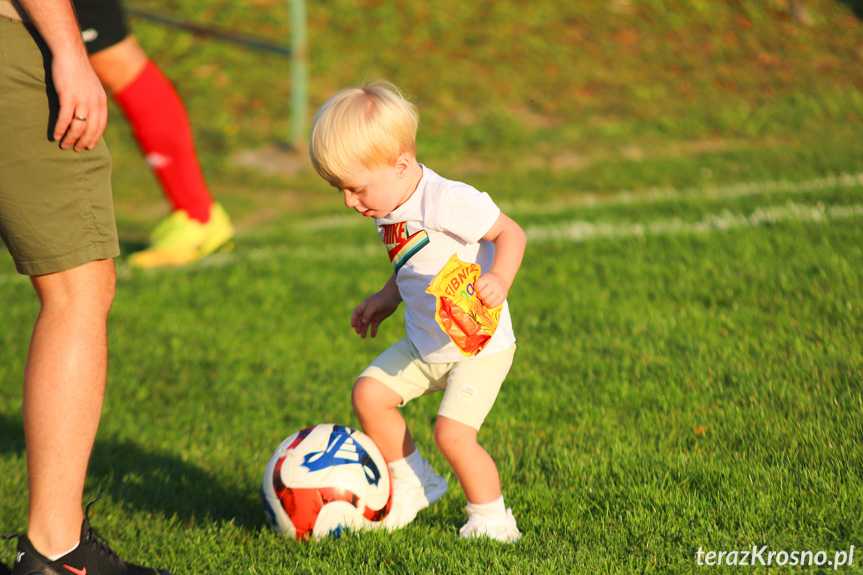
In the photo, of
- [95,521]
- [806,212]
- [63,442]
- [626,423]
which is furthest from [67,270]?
[806,212]

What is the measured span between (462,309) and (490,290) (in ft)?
0.37

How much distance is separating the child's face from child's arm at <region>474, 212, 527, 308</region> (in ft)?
1.10

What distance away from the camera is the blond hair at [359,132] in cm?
261

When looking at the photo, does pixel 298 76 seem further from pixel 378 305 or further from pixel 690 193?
pixel 378 305

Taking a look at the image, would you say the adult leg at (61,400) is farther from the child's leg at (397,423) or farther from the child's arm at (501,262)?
the child's arm at (501,262)

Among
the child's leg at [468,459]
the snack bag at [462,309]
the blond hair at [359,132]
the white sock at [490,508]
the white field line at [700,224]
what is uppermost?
the blond hair at [359,132]

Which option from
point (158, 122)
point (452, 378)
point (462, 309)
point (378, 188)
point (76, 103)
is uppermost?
point (76, 103)

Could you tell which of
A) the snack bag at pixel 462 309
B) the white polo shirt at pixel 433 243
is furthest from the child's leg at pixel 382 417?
the snack bag at pixel 462 309

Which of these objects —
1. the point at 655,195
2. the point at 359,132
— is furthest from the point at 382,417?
the point at 655,195

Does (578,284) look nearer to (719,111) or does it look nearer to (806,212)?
(806,212)

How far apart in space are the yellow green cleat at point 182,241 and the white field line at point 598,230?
12 cm

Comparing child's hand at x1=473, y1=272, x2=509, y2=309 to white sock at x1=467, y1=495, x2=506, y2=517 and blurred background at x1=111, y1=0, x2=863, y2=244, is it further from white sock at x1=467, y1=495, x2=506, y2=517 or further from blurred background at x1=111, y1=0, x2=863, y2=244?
blurred background at x1=111, y1=0, x2=863, y2=244

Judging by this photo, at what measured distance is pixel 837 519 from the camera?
2629mm

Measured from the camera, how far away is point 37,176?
2393 mm
